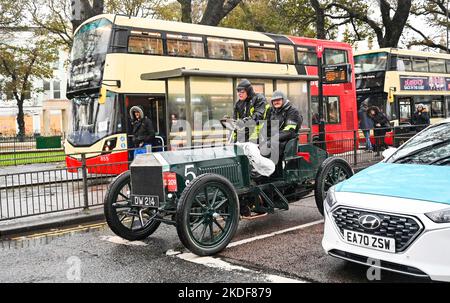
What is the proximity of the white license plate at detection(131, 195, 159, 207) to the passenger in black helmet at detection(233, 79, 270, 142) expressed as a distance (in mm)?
1733

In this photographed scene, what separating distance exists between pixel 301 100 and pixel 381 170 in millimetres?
3532

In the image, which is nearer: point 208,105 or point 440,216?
point 440,216

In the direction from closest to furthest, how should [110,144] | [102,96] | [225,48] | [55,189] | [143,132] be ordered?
[55,189]
[143,132]
[102,96]
[110,144]
[225,48]

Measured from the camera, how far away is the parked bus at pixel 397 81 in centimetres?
2033

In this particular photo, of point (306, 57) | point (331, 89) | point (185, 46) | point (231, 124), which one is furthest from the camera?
point (331, 89)

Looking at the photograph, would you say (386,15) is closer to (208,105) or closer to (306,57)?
(306,57)

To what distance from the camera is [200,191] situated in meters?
5.40

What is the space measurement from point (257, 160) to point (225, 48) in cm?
932

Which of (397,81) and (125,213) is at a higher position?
(397,81)

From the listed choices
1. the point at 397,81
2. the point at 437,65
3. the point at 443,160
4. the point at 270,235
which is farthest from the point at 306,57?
the point at 443,160

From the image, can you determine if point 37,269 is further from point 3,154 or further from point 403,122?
point 3,154

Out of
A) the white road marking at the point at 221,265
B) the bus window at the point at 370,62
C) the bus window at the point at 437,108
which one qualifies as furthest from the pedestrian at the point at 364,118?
the white road marking at the point at 221,265

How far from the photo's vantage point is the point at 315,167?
7375 mm

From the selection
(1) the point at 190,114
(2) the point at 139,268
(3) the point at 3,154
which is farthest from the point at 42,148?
(2) the point at 139,268
